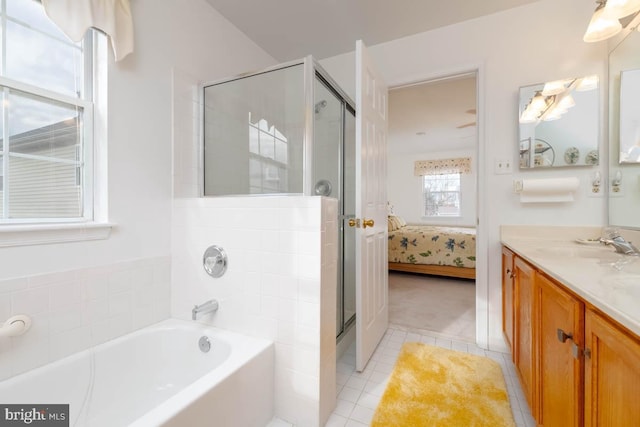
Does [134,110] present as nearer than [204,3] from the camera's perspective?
Yes

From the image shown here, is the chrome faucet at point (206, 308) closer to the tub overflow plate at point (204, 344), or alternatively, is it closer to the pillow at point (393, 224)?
the tub overflow plate at point (204, 344)

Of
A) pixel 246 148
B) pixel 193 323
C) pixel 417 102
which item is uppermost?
pixel 417 102

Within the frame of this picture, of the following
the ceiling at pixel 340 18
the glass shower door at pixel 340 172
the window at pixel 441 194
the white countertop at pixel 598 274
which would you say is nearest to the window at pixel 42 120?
the ceiling at pixel 340 18

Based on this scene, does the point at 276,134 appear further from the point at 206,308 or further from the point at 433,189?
the point at 433,189

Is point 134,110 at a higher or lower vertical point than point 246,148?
higher

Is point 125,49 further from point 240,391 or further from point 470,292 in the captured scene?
point 470,292

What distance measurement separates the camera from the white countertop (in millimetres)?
606

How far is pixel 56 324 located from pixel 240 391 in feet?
2.72

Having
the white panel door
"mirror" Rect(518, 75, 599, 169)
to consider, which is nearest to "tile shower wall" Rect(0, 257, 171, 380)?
the white panel door

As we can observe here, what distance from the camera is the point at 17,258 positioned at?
1078 millimetres

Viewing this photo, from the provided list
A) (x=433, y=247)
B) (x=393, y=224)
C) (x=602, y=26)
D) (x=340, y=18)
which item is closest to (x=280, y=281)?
(x=340, y=18)

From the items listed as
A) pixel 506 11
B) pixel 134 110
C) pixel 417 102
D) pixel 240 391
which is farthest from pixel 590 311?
pixel 417 102

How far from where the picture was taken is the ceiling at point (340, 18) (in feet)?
6.28

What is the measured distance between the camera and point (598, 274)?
894 mm
